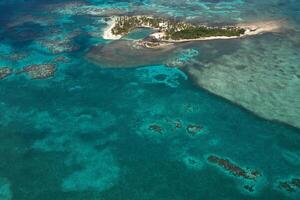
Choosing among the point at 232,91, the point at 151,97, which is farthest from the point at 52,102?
the point at 232,91

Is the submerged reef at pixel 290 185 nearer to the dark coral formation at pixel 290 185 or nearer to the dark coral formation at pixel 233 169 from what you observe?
the dark coral formation at pixel 290 185

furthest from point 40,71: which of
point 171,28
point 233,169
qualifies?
point 233,169

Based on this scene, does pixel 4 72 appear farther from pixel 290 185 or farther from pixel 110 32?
pixel 290 185

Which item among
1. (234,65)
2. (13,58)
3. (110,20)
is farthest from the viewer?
(110,20)

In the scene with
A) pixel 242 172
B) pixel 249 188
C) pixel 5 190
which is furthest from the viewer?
pixel 242 172

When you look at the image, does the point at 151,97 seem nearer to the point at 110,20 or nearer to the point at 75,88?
the point at 75,88
